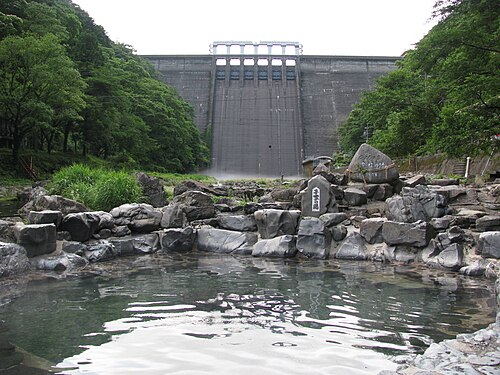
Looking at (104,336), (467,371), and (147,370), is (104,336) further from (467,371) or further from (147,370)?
(467,371)

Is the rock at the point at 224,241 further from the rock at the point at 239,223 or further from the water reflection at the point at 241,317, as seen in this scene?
the water reflection at the point at 241,317

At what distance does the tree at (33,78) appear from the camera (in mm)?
20938

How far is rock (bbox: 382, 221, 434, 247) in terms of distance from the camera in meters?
8.51

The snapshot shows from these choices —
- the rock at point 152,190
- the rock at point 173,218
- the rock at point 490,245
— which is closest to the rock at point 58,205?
the rock at point 173,218

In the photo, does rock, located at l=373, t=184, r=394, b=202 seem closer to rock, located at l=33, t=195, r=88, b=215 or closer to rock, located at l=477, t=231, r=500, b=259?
rock, located at l=477, t=231, r=500, b=259

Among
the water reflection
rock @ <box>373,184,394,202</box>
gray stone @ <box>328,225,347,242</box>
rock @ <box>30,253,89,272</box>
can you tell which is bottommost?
the water reflection

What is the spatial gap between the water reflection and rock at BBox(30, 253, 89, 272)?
396 millimetres

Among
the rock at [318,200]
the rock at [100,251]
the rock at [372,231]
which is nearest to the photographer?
the rock at [100,251]

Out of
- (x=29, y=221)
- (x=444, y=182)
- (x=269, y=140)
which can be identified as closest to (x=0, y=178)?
(x=29, y=221)

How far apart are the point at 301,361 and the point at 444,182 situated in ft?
40.8

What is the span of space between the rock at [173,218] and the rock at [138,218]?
13 cm

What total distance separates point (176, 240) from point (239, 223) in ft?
5.22

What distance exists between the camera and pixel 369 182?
12.8 m

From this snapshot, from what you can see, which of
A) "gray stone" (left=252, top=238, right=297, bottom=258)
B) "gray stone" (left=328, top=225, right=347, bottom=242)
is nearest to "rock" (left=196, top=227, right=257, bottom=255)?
"gray stone" (left=252, top=238, right=297, bottom=258)
